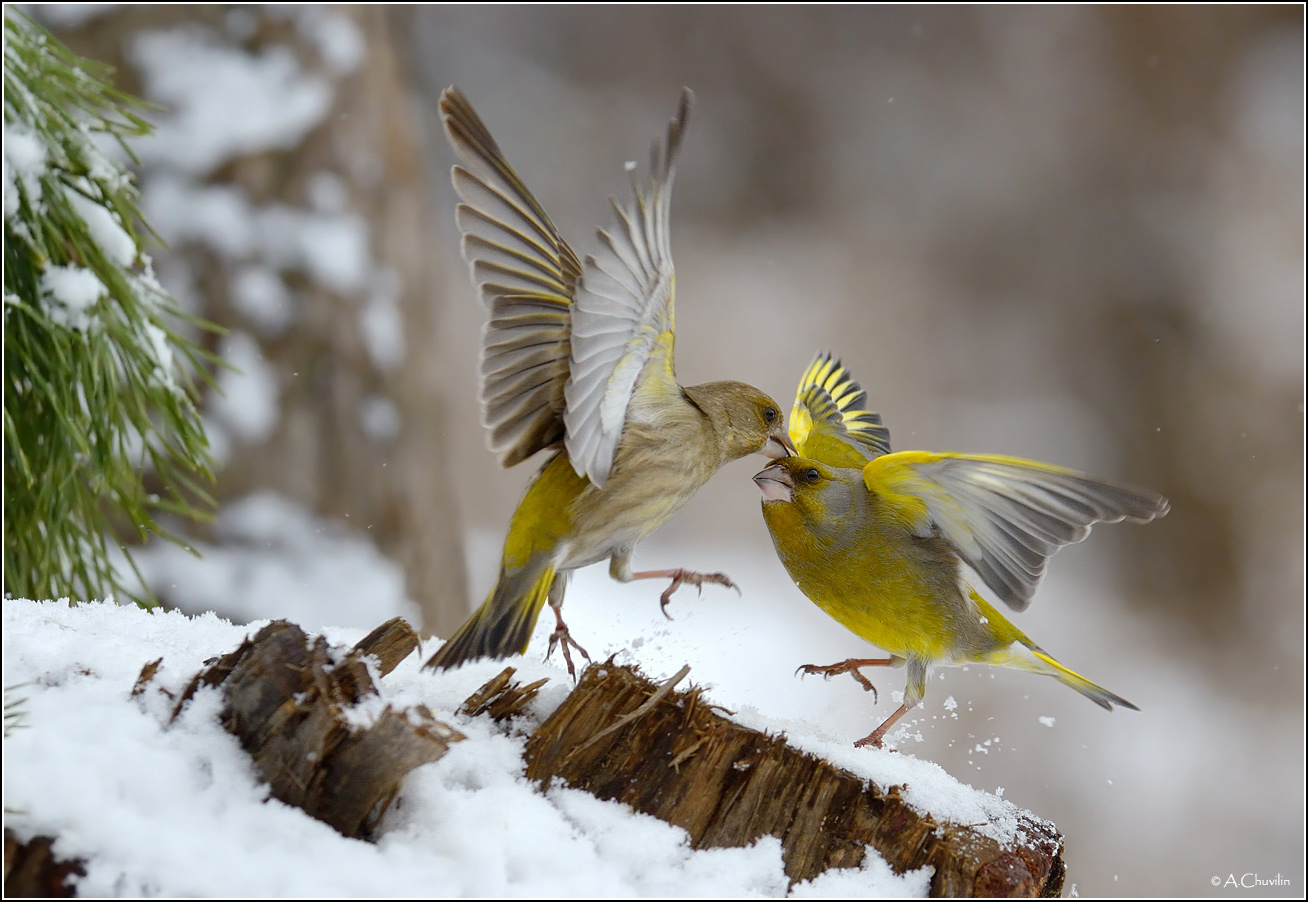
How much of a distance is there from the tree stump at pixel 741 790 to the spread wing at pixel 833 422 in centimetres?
107

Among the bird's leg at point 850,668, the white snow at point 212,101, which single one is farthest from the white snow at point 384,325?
the bird's leg at point 850,668

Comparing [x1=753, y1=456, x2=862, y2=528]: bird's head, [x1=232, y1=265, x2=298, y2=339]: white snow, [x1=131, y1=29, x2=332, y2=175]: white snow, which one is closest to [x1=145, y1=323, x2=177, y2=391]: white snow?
[x1=753, y1=456, x2=862, y2=528]: bird's head

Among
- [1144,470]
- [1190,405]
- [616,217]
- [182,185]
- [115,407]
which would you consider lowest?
[115,407]

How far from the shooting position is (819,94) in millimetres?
5621

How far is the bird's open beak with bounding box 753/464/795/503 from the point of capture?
2008 mm

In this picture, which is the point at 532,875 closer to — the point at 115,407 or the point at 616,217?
the point at 616,217

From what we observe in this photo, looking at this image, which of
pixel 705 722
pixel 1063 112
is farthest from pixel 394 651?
pixel 1063 112

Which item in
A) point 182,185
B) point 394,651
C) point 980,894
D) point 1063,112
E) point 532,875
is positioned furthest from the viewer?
point 1063,112

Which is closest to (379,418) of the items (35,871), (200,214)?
(200,214)

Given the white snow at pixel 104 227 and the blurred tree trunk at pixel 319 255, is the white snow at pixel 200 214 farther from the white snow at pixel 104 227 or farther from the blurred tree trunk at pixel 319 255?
the white snow at pixel 104 227

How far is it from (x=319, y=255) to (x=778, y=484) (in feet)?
6.40

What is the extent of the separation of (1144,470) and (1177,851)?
1823 mm

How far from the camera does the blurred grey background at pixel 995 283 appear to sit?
4.07 m

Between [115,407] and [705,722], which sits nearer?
[705,722]
